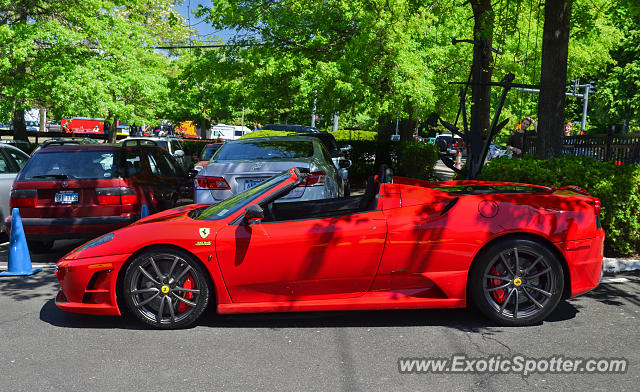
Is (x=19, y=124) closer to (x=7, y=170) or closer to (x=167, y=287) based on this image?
(x=7, y=170)

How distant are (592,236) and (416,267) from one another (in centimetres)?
157

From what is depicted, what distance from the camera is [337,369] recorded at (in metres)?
4.29

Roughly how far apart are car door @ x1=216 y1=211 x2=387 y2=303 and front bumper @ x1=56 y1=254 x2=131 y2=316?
0.95 metres

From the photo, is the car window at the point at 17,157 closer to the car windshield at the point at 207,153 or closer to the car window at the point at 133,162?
the car window at the point at 133,162

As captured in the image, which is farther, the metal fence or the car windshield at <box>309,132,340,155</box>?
the car windshield at <box>309,132,340,155</box>

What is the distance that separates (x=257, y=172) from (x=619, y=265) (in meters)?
4.74

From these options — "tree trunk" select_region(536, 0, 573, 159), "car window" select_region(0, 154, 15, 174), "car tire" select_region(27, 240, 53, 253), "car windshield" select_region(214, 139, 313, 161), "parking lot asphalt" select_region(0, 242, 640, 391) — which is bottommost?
"car tire" select_region(27, 240, 53, 253)

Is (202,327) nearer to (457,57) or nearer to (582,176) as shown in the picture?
(582,176)

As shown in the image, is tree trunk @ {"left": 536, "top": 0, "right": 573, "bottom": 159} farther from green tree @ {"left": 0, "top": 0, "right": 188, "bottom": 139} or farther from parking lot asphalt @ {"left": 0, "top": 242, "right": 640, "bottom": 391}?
green tree @ {"left": 0, "top": 0, "right": 188, "bottom": 139}

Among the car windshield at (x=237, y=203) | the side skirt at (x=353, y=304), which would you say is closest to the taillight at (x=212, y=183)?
the car windshield at (x=237, y=203)

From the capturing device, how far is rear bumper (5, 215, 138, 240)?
8.23 m

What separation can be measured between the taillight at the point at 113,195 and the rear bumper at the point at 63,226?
24 cm

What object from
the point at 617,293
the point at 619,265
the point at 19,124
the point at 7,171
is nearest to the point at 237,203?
the point at 617,293

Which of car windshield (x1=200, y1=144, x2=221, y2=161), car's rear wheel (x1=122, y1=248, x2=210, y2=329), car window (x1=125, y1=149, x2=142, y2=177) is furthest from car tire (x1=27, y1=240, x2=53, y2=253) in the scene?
car windshield (x1=200, y1=144, x2=221, y2=161)
